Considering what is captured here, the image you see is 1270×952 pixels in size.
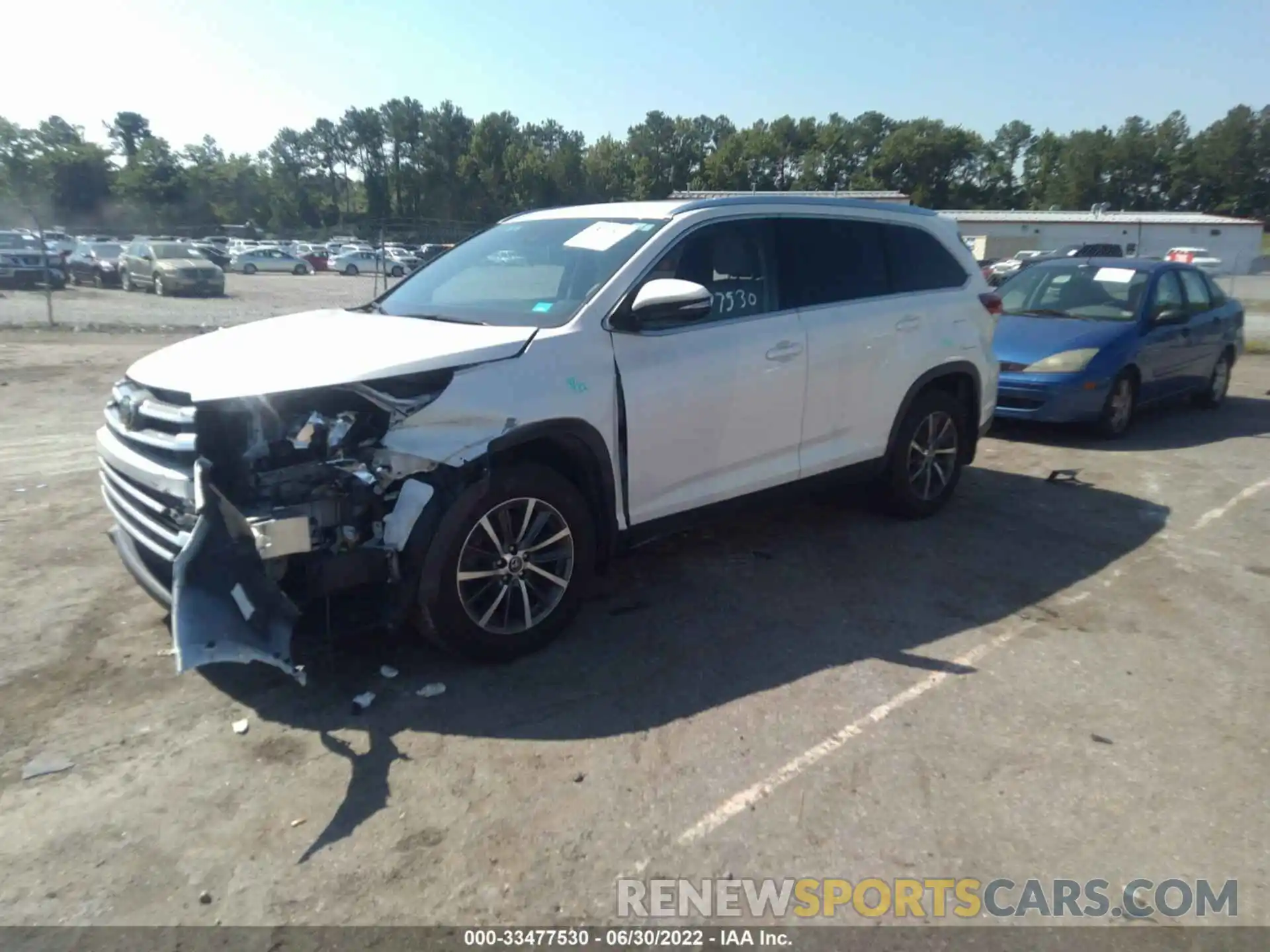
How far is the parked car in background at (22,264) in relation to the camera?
25.6 meters

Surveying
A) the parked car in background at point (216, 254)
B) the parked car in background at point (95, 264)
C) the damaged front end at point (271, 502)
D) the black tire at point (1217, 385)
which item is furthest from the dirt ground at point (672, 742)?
the parked car in background at point (216, 254)

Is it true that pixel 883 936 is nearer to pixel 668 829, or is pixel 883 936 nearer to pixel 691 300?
pixel 668 829

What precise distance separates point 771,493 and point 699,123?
106875 mm

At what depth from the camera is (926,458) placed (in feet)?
20.8

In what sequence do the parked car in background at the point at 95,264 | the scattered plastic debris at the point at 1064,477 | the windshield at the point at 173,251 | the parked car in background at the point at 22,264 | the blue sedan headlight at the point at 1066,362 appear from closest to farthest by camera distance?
the scattered plastic debris at the point at 1064,477
the blue sedan headlight at the point at 1066,362
the parked car in background at the point at 22,264
the windshield at the point at 173,251
the parked car in background at the point at 95,264

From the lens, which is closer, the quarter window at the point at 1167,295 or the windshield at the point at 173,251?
the quarter window at the point at 1167,295

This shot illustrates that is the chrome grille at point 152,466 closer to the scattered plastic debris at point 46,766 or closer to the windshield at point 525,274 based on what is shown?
the scattered plastic debris at point 46,766

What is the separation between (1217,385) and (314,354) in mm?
10556

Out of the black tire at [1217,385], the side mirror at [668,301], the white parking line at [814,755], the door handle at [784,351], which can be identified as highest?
the side mirror at [668,301]

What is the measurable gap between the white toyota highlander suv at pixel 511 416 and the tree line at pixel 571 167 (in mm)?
59043

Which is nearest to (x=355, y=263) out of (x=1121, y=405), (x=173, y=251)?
(x=173, y=251)

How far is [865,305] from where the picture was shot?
569cm

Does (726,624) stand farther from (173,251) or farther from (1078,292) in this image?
(173,251)

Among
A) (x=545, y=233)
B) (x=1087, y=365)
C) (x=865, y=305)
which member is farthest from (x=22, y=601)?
(x=1087, y=365)
